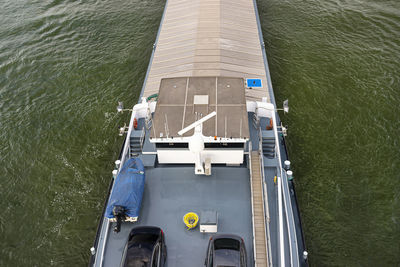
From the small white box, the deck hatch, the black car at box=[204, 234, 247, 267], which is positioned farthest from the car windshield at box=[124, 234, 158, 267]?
the deck hatch

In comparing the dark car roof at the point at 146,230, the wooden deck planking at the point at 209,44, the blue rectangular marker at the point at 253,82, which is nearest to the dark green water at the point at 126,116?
the wooden deck planking at the point at 209,44

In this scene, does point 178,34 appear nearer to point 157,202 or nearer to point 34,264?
point 157,202

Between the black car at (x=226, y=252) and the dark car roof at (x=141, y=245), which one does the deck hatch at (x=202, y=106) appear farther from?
the black car at (x=226, y=252)

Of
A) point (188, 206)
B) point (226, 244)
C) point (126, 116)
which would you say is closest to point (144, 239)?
point (188, 206)

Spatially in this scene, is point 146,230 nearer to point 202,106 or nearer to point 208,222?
point 208,222

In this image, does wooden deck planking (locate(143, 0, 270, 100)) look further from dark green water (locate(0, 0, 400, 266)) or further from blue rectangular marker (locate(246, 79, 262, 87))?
dark green water (locate(0, 0, 400, 266))
